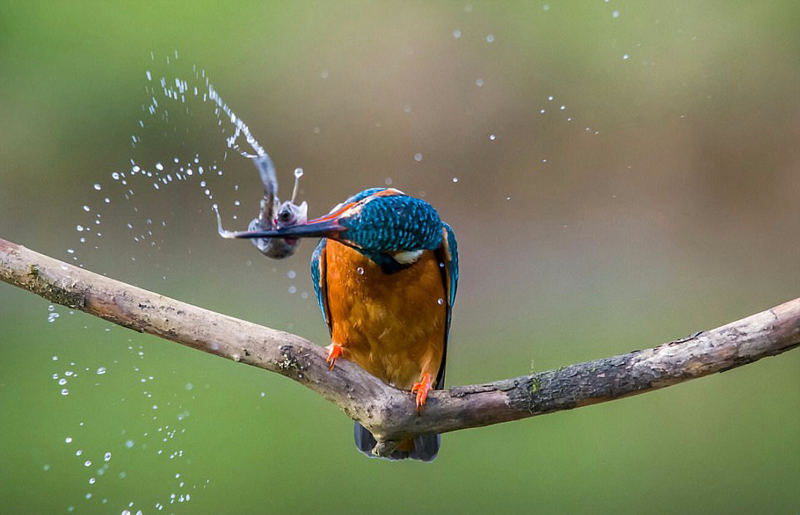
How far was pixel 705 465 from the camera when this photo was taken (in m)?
2.89

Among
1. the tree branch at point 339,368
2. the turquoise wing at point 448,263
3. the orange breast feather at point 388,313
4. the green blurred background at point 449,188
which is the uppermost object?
the green blurred background at point 449,188

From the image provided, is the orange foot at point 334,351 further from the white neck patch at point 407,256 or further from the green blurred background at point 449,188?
the green blurred background at point 449,188

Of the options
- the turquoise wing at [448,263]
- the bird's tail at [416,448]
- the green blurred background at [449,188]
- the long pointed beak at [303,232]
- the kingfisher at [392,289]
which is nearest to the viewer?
the long pointed beak at [303,232]

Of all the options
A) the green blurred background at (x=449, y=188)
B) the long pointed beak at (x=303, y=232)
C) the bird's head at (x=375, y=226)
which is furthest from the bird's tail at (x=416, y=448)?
the green blurred background at (x=449, y=188)

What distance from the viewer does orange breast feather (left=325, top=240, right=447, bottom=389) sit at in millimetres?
1729

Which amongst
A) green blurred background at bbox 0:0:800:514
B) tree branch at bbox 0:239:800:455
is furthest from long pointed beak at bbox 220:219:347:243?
green blurred background at bbox 0:0:800:514

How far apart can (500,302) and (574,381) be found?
2.69 m

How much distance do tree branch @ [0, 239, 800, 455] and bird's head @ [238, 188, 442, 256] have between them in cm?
21

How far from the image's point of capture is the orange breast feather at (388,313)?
5.67 ft

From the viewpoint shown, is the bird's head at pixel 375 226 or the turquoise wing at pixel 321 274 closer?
the bird's head at pixel 375 226

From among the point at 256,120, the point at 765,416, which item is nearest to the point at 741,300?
the point at 765,416

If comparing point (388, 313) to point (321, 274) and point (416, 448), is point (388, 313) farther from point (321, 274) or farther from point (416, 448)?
point (416, 448)

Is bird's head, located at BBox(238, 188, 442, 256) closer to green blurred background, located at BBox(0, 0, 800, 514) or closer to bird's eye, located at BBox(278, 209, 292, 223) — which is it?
bird's eye, located at BBox(278, 209, 292, 223)

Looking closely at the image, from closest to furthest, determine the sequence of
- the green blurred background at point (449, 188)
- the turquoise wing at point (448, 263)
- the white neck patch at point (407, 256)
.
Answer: the white neck patch at point (407, 256)
the turquoise wing at point (448, 263)
the green blurred background at point (449, 188)
